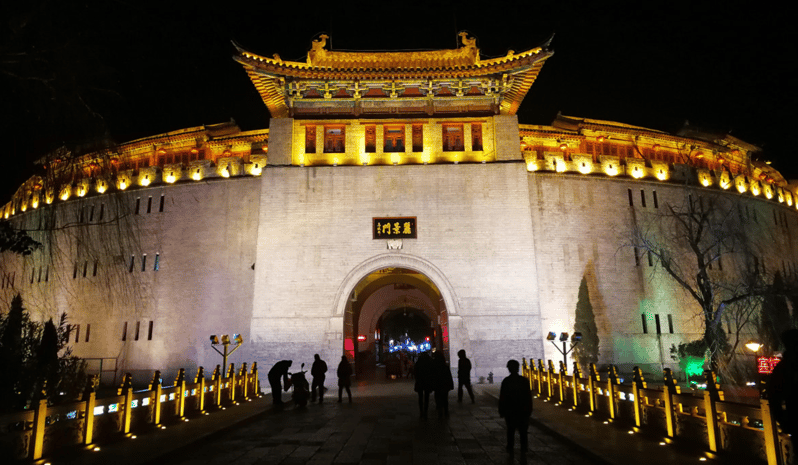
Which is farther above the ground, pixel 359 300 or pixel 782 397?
pixel 359 300

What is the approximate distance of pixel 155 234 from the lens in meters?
18.3

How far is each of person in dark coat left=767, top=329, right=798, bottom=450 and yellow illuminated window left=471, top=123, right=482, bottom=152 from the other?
12690 mm

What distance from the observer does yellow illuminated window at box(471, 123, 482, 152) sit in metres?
15.9

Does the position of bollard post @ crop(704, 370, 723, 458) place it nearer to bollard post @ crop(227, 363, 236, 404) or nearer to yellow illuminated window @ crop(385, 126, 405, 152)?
bollard post @ crop(227, 363, 236, 404)

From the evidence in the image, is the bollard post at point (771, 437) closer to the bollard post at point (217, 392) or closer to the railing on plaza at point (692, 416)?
the railing on plaza at point (692, 416)

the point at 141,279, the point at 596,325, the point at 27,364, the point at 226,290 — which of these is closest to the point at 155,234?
the point at 141,279

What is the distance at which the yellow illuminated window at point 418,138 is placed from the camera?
16.0 meters

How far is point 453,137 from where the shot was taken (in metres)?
16.2

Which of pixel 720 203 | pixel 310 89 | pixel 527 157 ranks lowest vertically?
pixel 720 203

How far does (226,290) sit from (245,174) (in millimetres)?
4132

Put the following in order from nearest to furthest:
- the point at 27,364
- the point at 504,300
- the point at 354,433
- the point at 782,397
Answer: the point at 782,397 < the point at 354,433 < the point at 27,364 < the point at 504,300

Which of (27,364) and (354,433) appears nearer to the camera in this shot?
(354,433)

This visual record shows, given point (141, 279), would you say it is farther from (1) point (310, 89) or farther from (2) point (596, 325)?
(2) point (596, 325)

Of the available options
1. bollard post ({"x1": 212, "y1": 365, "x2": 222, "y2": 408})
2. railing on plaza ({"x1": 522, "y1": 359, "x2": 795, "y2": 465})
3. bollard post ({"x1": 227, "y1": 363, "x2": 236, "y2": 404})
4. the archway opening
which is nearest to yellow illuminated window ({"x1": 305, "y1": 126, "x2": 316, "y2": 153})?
the archway opening
